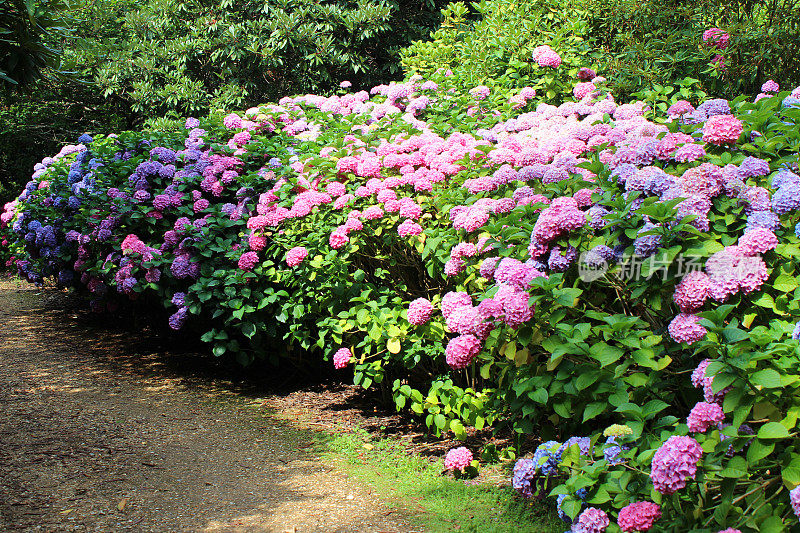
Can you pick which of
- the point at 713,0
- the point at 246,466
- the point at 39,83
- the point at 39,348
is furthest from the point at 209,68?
the point at 246,466

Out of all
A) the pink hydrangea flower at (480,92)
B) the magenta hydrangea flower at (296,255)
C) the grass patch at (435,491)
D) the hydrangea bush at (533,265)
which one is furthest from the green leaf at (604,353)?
the pink hydrangea flower at (480,92)

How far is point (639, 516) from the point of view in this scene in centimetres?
200

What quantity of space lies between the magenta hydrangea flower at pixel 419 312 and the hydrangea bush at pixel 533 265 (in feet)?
0.04

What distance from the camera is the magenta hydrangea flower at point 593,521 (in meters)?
2.10

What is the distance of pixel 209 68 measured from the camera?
10.0 metres

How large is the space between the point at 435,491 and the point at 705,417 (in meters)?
1.38

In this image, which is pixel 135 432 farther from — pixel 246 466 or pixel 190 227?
pixel 190 227

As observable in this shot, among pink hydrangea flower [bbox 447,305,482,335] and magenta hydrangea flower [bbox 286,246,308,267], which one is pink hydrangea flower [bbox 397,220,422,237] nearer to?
magenta hydrangea flower [bbox 286,246,308,267]

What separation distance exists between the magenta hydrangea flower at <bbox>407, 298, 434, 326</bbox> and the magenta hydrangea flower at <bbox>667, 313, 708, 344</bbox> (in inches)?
55.0

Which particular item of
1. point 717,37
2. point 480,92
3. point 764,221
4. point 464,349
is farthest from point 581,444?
point 717,37

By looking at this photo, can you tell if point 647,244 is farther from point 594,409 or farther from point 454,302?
point 454,302

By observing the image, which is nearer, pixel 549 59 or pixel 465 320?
pixel 465 320

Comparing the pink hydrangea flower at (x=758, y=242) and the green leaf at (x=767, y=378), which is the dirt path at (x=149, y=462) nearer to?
the green leaf at (x=767, y=378)

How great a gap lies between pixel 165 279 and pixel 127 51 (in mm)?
6504
